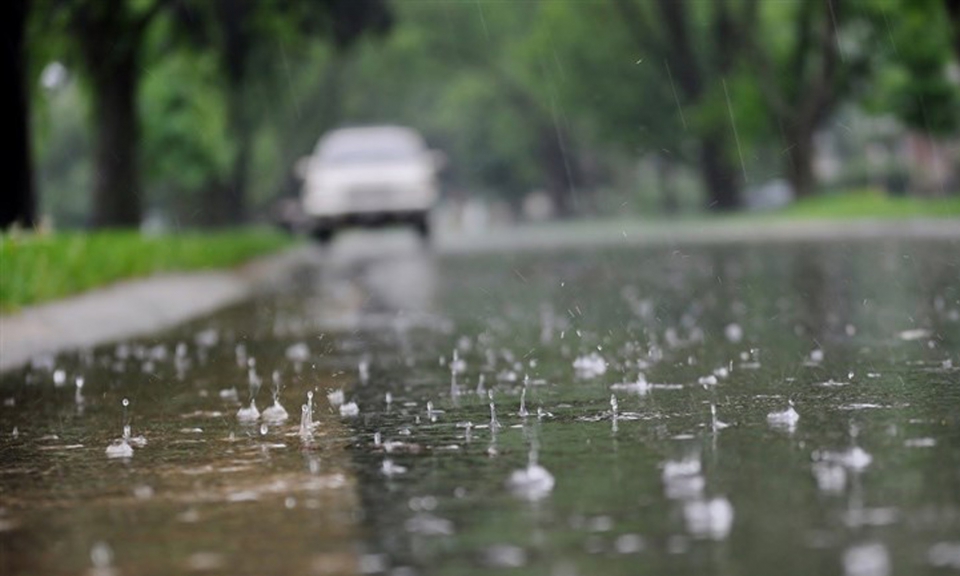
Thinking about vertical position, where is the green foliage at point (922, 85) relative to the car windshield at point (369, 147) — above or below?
above

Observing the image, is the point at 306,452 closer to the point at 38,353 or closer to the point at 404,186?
the point at 38,353

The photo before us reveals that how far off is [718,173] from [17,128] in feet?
149

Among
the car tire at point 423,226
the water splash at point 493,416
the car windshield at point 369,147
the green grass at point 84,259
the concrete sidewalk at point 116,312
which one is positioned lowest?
the water splash at point 493,416

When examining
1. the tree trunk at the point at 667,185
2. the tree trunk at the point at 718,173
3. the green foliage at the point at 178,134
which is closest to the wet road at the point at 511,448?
the green foliage at the point at 178,134

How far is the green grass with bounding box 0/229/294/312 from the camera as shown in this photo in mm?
17688

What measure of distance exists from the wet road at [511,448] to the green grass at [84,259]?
2024 mm

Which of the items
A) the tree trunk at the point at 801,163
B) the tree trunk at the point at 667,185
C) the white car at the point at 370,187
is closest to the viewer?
the white car at the point at 370,187

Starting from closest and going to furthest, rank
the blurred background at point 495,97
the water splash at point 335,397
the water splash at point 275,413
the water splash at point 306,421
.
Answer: the water splash at point 306,421 < the water splash at point 275,413 < the water splash at point 335,397 < the blurred background at point 495,97

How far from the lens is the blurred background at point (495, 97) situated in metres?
33.8

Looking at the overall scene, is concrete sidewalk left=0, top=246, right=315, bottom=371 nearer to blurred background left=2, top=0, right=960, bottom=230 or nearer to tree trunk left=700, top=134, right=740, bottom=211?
blurred background left=2, top=0, right=960, bottom=230

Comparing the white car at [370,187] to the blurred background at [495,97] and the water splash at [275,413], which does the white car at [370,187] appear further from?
the water splash at [275,413]

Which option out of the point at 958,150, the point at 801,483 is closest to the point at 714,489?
the point at 801,483

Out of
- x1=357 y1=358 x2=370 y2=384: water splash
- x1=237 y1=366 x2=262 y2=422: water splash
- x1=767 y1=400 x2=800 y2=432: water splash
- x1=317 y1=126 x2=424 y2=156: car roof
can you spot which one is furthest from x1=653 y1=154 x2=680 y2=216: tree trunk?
x1=767 y1=400 x2=800 y2=432: water splash

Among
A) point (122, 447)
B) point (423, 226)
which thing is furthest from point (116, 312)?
point (423, 226)
